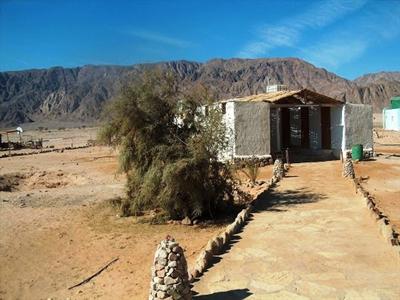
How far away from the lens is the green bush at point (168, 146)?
12.8 m

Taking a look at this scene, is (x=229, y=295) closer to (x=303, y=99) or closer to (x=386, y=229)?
(x=386, y=229)

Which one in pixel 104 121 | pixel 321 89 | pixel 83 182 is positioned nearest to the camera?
pixel 104 121

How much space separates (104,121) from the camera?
14.0 m

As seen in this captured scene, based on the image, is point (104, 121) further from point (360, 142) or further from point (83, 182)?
point (360, 142)

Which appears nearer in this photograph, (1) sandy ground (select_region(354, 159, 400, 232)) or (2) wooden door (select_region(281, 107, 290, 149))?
(1) sandy ground (select_region(354, 159, 400, 232))

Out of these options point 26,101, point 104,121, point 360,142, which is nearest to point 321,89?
point 26,101

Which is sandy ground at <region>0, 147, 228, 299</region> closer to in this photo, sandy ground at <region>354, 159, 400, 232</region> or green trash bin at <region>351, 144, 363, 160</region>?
sandy ground at <region>354, 159, 400, 232</region>

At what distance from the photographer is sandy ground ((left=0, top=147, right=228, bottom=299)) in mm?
8820

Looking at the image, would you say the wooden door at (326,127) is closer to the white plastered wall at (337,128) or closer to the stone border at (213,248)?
the white plastered wall at (337,128)

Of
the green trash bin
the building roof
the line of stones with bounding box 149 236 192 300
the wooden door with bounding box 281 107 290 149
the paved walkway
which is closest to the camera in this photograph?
the line of stones with bounding box 149 236 192 300

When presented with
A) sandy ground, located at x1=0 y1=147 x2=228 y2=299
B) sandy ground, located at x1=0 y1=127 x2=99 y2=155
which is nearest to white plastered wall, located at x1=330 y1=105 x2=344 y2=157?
sandy ground, located at x1=0 y1=147 x2=228 y2=299

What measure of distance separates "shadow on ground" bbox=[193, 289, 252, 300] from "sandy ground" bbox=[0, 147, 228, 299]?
4.83ft

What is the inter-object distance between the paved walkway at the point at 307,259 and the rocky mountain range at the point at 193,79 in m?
133

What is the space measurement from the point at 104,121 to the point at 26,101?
169 metres
